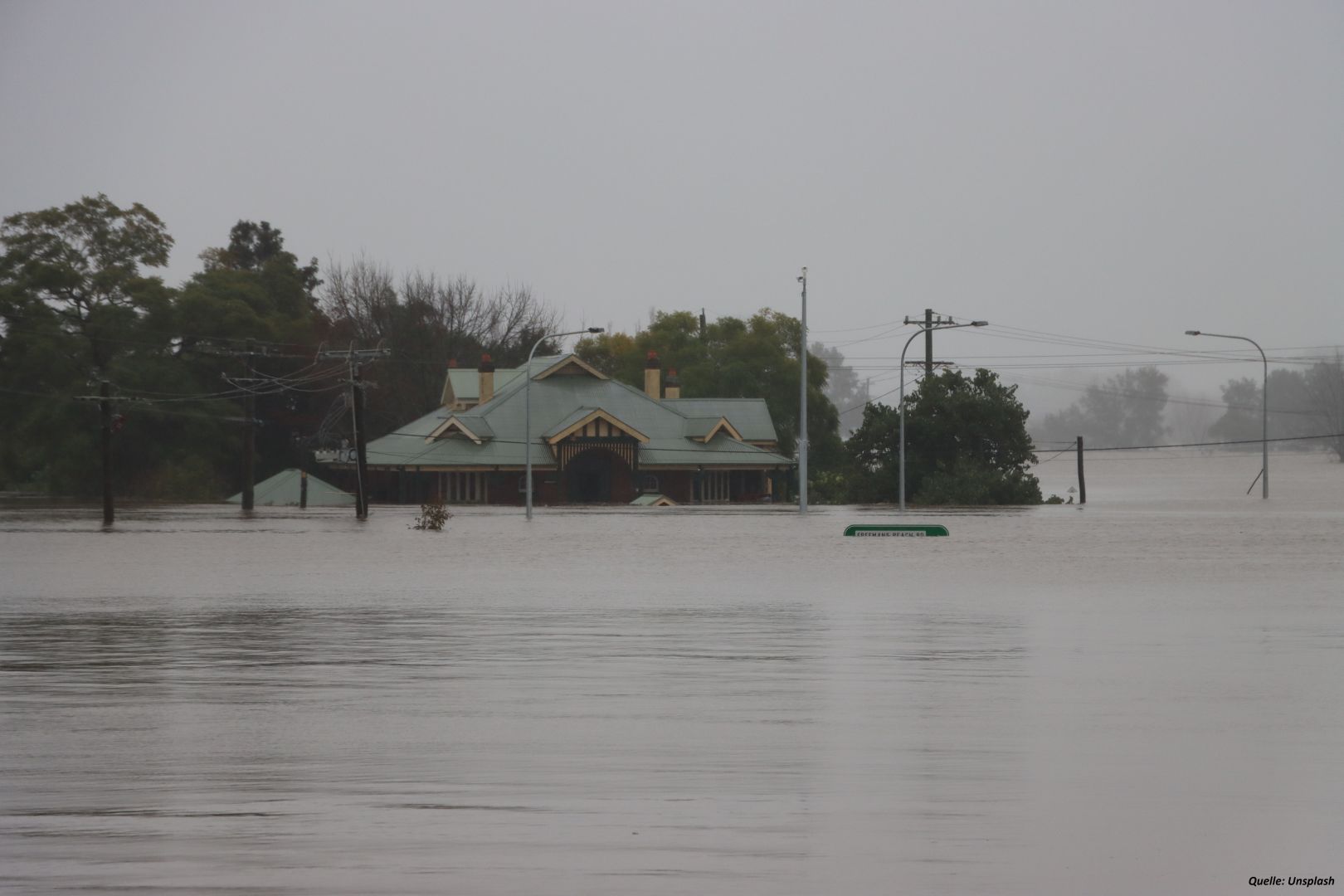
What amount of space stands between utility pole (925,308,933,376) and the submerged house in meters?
10.9

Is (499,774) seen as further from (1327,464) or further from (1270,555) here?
(1327,464)

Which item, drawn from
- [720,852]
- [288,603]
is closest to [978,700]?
[720,852]

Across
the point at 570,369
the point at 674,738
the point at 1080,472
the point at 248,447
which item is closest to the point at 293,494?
the point at 248,447

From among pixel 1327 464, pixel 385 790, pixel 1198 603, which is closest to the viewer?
pixel 385 790

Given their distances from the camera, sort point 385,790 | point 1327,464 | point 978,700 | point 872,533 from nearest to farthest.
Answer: point 385,790 → point 978,700 → point 872,533 → point 1327,464

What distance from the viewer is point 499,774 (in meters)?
8.62

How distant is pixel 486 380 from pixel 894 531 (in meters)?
49.0

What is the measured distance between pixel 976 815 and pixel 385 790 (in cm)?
326

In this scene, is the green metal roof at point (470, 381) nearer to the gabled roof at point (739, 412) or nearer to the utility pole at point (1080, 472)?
the gabled roof at point (739, 412)

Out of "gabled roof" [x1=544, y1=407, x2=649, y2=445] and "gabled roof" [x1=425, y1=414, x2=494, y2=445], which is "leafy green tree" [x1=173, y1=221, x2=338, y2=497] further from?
"gabled roof" [x1=544, y1=407, x2=649, y2=445]

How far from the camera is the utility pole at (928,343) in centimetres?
7662

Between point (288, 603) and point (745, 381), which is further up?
point (745, 381)

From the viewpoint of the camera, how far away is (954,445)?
75.3m

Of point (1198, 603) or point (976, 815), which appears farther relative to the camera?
point (1198, 603)
